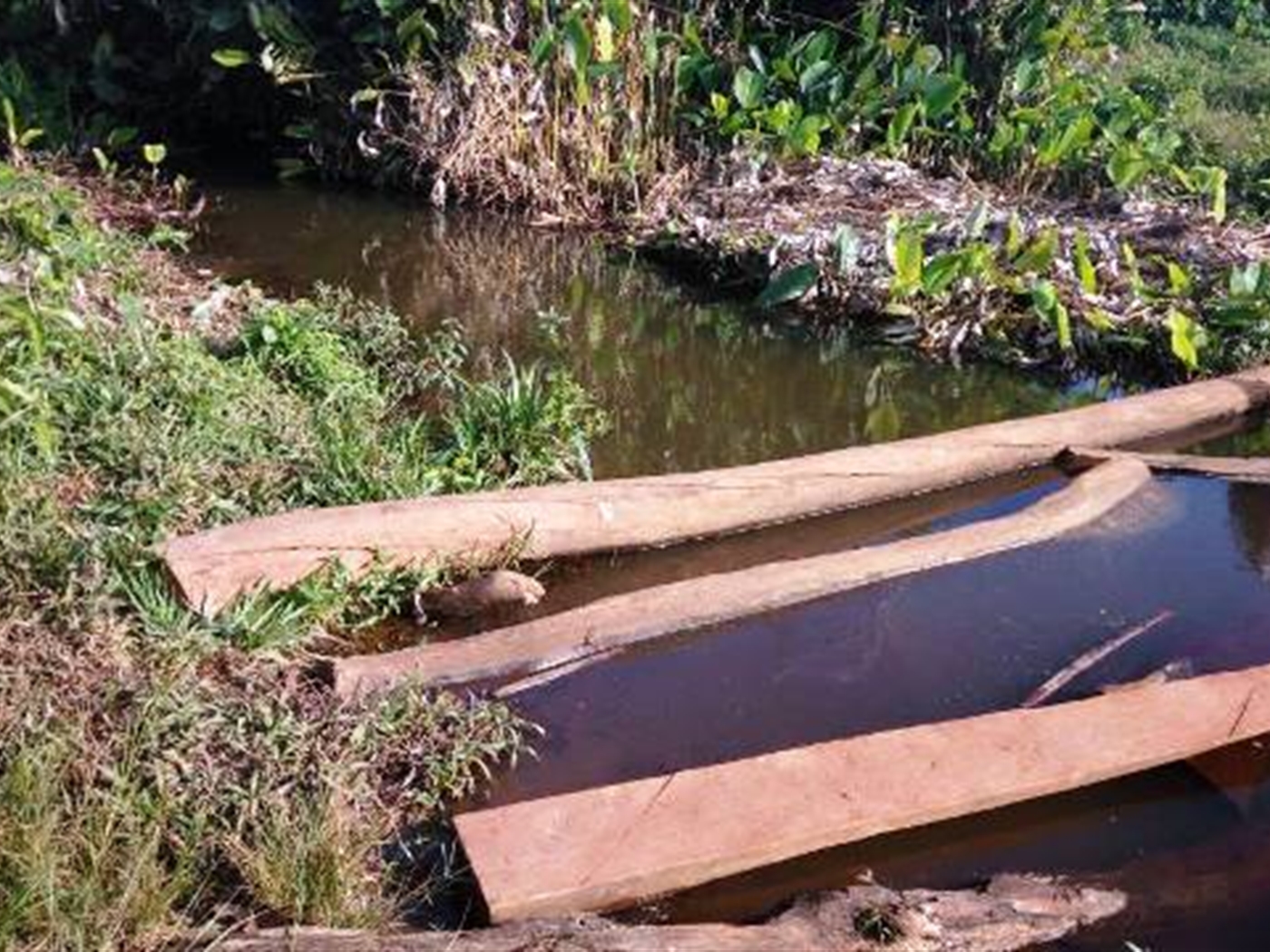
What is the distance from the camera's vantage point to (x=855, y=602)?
4.80 meters

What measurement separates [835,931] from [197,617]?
187 cm

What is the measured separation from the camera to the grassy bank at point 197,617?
120 inches

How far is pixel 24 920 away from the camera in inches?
109

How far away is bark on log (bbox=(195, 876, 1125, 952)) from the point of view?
291 centimetres

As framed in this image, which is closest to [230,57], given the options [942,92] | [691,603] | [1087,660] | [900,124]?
[900,124]

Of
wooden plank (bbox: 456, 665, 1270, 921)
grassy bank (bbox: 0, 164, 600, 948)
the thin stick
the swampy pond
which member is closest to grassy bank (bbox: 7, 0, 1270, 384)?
the swampy pond

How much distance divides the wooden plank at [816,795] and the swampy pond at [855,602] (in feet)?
0.50

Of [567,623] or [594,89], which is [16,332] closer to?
[567,623]

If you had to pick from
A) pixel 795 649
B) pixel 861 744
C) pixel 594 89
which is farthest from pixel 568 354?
pixel 861 744

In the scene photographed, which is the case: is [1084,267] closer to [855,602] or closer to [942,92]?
[942,92]

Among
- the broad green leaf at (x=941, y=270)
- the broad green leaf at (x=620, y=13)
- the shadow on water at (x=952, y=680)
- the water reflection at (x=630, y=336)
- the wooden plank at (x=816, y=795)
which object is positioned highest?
the broad green leaf at (x=620, y=13)

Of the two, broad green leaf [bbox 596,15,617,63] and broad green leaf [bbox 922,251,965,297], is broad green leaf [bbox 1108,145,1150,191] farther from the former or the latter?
broad green leaf [bbox 596,15,617,63]

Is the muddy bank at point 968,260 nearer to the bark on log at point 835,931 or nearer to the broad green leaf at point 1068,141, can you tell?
the broad green leaf at point 1068,141

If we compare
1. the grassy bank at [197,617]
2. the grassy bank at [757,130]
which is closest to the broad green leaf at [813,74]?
the grassy bank at [757,130]
